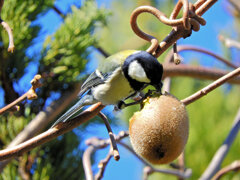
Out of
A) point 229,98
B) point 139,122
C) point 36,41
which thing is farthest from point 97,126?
point 229,98

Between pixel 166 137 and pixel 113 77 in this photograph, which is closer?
pixel 166 137

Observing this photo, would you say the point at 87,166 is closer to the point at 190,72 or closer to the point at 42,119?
the point at 42,119

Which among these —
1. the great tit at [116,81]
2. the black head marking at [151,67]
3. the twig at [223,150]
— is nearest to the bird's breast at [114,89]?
the great tit at [116,81]

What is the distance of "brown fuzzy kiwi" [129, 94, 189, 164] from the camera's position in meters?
0.52

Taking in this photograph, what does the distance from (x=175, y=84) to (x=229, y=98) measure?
0.90ft

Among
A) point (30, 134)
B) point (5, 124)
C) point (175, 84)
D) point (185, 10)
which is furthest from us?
point (175, 84)

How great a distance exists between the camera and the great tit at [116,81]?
747 mm

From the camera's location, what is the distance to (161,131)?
0.52 m

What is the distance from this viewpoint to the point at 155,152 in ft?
1.74

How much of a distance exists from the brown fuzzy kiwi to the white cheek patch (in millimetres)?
182

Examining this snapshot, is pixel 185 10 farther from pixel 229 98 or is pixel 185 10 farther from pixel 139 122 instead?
pixel 229 98

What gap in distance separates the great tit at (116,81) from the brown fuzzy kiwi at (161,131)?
0.16m

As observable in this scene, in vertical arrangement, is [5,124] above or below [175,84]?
above

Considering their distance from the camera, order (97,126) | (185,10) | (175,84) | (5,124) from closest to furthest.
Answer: (185,10) < (5,124) < (97,126) < (175,84)
